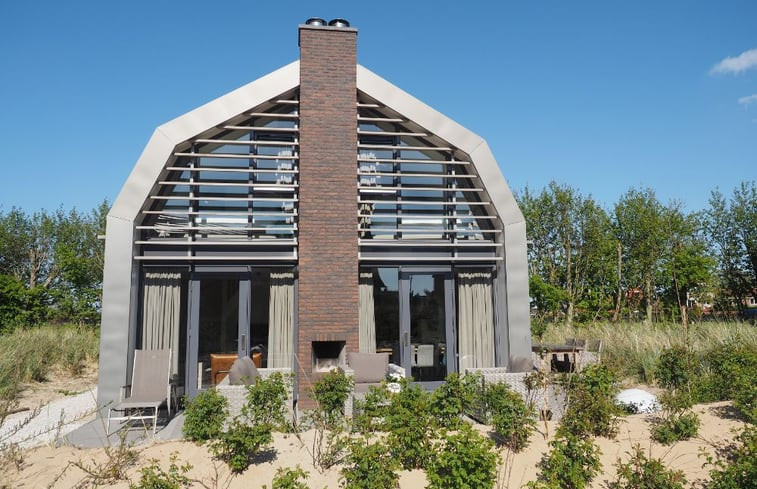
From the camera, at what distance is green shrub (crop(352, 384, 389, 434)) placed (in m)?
6.09

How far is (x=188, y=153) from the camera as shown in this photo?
31.8 ft

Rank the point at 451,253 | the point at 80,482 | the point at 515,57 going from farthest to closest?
the point at 515,57 < the point at 451,253 < the point at 80,482

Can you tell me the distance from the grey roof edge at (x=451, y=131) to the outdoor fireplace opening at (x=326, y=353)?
395cm

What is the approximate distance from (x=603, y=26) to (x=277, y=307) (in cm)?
1012

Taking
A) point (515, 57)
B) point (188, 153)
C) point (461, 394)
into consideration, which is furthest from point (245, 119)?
point (515, 57)

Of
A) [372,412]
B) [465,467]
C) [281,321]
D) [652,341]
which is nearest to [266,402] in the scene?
[372,412]

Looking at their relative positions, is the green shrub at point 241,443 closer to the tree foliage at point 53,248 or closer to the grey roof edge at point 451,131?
the grey roof edge at point 451,131

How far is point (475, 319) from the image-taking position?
33.9 ft

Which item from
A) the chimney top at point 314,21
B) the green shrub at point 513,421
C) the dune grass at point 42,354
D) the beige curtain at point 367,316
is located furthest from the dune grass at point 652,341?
the dune grass at point 42,354

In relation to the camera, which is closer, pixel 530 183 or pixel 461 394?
pixel 461 394

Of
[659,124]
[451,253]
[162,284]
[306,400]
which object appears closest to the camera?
[306,400]

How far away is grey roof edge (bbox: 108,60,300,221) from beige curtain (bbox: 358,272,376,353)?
3774 millimetres

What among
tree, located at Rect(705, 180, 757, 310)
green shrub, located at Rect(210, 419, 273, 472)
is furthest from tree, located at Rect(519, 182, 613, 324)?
green shrub, located at Rect(210, 419, 273, 472)

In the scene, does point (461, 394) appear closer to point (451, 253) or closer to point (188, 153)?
point (451, 253)
